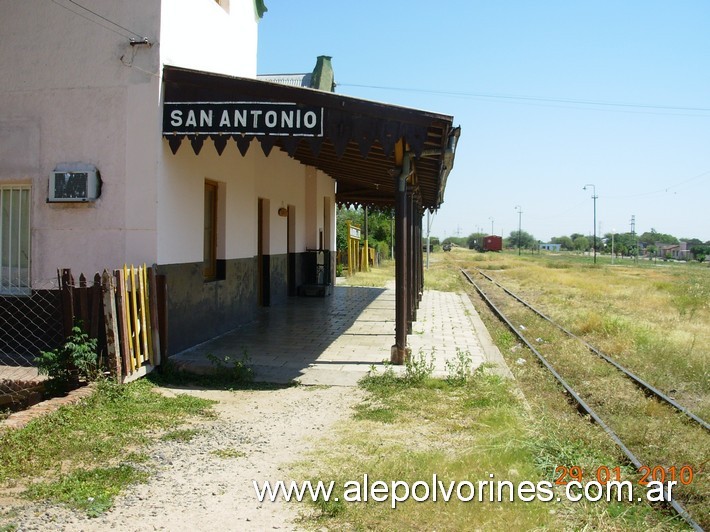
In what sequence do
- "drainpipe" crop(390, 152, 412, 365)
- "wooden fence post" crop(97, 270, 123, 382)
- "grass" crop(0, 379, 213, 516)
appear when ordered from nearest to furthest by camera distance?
1. "grass" crop(0, 379, 213, 516)
2. "wooden fence post" crop(97, 270, 123, 382)
3. "drainpipe" crop(390, 152, 412, 365)

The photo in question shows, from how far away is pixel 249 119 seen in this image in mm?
7582

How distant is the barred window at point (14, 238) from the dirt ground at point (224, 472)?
2.83 meters

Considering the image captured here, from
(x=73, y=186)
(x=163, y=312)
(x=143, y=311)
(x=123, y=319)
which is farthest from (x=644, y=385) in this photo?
(x=73, y=186)

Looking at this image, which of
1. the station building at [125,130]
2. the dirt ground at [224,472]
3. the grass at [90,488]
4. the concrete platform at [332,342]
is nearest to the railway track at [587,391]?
the concrete platform at [332,342]

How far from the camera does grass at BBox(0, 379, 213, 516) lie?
13.8 feet

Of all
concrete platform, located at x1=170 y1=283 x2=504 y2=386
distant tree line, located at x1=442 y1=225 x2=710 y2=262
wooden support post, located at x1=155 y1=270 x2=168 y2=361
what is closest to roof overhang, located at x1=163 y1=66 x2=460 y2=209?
wooden support post, located at x1=155 y1=270 x2=168 y2=361

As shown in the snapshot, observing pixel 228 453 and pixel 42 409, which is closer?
pixel 228 453

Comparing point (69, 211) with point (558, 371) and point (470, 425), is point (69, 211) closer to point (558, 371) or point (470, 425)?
point (470, 425)

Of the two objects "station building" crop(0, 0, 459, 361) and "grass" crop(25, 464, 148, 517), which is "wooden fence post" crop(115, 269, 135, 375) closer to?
"station building" crop(0, 0, 459, 361)

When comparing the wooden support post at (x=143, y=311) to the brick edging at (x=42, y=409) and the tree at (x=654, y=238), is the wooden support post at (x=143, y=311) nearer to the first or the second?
the brick edging at (x=42, y=409)

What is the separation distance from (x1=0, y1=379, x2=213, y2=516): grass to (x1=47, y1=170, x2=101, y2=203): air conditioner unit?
250 cm

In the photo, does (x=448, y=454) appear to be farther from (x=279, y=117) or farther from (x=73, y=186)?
(x=73, y=186)

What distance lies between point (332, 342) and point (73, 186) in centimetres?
443

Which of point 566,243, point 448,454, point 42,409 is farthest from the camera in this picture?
point 566,243
